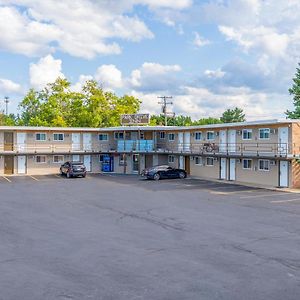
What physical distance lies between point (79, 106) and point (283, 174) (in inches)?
1663

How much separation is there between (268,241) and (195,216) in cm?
574

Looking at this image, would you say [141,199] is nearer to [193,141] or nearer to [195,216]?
[195,216]

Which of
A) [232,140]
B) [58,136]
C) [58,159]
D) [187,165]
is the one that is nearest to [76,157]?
[58,159]

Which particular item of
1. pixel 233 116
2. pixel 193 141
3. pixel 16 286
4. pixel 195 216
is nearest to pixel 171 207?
pixel 195 216

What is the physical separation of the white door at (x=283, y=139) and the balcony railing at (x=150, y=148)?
2.62 feet

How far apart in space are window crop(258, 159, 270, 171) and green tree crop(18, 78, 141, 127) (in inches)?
1332

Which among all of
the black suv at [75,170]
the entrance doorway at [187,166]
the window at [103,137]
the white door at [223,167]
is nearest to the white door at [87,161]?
the window at [103,137]

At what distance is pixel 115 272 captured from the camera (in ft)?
40.5

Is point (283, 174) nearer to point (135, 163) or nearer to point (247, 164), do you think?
point (247, 164)

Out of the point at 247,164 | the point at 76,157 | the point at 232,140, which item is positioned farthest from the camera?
the point at 76,157

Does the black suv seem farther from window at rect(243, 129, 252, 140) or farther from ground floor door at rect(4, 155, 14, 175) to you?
window at rect(243, 129, 252, 140)

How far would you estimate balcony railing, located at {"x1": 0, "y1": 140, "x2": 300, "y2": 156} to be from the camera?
3762cm

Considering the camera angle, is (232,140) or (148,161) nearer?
(232,140)

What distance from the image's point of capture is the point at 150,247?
15.2 metres
